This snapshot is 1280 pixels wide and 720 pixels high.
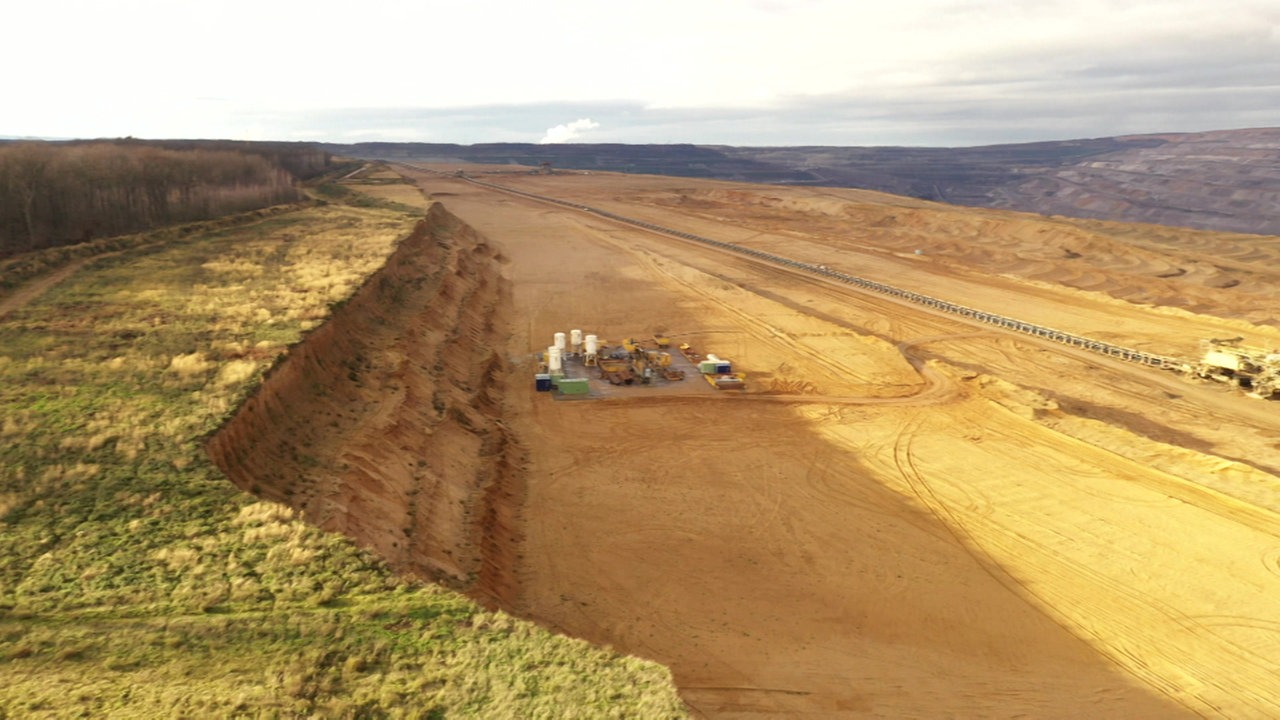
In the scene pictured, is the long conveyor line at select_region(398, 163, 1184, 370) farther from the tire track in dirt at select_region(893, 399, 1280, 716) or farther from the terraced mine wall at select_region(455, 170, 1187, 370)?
the tire track in dirt at select_region(893, 399, 1280, 716)

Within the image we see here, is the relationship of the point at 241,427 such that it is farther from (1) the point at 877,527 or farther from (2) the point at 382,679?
(1) the point at 877,527

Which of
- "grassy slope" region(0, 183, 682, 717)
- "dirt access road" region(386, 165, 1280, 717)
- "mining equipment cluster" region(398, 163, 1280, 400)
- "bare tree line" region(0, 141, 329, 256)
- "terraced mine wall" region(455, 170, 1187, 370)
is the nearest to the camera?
"grassy slope" region(0, 183, 682, 717)

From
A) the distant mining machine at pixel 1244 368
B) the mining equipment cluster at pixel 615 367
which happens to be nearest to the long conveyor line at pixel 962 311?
the distant mining machine at pixel 1244 368

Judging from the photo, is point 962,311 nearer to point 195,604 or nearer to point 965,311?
point 965,311

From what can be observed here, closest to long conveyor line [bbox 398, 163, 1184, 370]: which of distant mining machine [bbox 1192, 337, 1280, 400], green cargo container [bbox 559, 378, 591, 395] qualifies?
distant mining machine [bbox 1192, 337, 1280, 400]

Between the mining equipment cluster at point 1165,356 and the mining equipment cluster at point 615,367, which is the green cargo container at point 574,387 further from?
the mining equipment cluster at point 1165,356

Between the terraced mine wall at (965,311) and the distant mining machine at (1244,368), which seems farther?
the terraced mine wall at (965,311)
